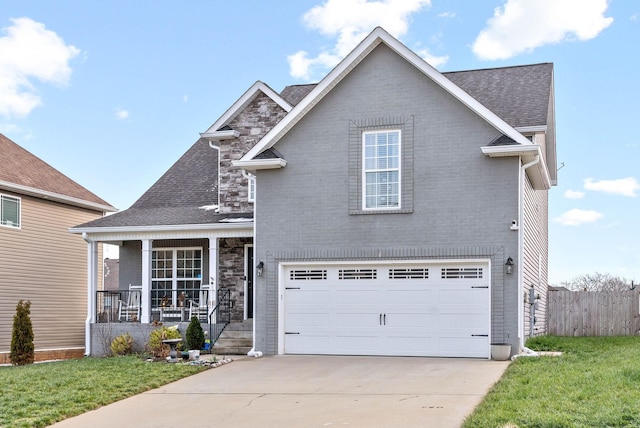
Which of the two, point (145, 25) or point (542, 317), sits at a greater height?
point (145, 25)

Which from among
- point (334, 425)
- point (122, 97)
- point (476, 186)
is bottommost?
point (334, 425)

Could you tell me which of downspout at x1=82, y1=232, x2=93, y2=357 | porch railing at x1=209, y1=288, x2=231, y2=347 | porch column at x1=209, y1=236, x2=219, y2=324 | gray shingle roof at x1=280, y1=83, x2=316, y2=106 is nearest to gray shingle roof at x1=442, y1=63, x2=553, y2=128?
gray shingle roof at x1=280, y1=83, x2=316, y2=106

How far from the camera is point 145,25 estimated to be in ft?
73.1

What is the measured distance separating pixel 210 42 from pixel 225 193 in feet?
13.1

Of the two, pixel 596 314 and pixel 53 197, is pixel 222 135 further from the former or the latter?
pixel 596 314

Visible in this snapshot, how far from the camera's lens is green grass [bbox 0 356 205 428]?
11602 mm

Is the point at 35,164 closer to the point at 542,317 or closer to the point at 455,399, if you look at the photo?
the point at 542,317

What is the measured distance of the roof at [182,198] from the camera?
841 inches

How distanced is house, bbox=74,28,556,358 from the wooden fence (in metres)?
4.13

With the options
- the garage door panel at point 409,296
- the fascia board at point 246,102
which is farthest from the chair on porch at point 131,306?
the garage door panel at point 409,296

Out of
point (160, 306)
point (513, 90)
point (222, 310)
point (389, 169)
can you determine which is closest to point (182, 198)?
point (160, 306)

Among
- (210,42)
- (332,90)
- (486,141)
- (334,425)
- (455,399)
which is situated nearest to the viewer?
(334,425)

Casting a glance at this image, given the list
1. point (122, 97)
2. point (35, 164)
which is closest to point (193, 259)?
point (122, 97)

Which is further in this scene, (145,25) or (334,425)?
(145,25)
